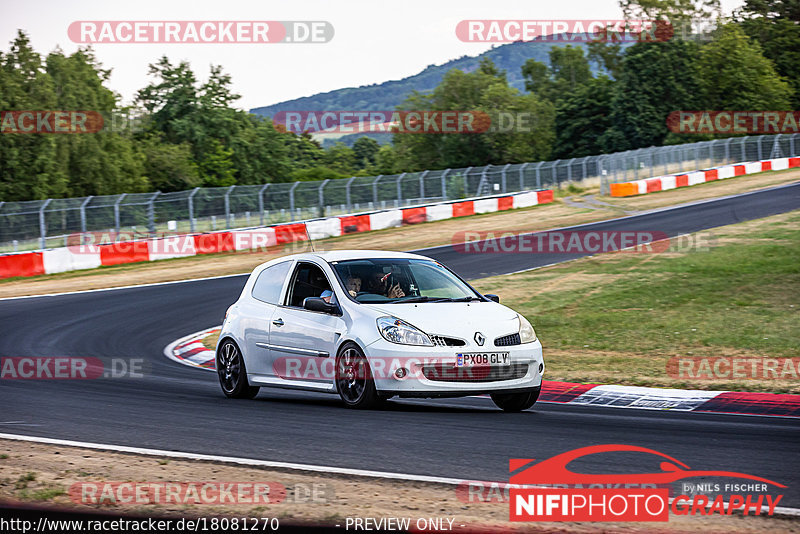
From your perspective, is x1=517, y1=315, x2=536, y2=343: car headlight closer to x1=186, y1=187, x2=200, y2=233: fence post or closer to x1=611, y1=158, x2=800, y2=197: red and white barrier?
x1=186, y1=187, x2=200, y2=233: fence post

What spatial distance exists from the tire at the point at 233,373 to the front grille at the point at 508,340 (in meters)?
3.11

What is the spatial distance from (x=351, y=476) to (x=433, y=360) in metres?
2.54

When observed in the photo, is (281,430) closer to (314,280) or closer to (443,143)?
(314,280)

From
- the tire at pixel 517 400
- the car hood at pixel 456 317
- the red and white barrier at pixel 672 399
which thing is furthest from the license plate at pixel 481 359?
the red and white barrier at pixel 672 399

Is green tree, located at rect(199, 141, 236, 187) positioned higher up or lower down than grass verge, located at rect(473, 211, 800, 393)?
higher up

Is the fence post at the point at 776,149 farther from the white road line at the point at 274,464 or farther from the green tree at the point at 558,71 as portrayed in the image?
the green tree at the point at 558,71

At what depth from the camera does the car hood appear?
28.2ft

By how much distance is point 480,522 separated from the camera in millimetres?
4883

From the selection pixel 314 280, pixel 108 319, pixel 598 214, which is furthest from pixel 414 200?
pixel 314 280

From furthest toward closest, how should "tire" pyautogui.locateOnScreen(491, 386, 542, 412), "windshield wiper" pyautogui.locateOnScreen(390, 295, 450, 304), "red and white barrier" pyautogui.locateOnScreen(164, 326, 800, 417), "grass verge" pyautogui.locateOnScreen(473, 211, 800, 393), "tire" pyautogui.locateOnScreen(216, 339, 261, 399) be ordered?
1. "grass verge" pyautogui.locateOnScreen(473, 211, 800, 393)
2. "tire" pyautogui.locateOnScreen(216, 339, 261, 399)
3. "windshield wiper" pyautogui.locateOnScreen(390, 295, 450, 304)
4. "red and white barrier" pyautogui.locateOnScreen(164, 326, 800, 417)
5. "tire" pyautogui.locateOnScreen(491, 386, 542, 412)

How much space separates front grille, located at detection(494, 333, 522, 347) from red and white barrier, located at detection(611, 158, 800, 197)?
3730 cm

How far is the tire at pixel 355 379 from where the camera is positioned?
873cm

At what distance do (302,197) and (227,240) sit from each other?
4195 mm

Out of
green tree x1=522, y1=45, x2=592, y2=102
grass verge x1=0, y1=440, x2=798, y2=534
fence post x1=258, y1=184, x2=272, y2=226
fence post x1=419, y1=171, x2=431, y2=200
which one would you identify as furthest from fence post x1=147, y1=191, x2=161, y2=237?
green tree x1=522, y1=45, x2=592, y2=102
